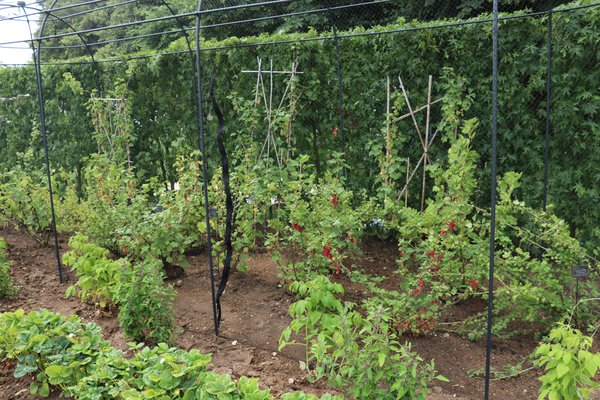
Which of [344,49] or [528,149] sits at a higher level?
[344,49]

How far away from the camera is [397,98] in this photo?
233 inches

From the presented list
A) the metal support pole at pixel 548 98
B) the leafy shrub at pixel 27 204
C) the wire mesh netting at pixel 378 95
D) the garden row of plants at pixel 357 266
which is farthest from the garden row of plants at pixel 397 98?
the leafy shrub at pixel 27 204

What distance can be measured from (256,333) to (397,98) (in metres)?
3.12

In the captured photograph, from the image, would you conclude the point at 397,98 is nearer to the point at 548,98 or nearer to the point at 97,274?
the point at 548,98

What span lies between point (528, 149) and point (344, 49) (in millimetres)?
2413

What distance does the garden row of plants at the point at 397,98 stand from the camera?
16.6 feet

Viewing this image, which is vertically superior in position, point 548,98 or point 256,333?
point 548,98

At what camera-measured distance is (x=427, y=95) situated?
19.5ft

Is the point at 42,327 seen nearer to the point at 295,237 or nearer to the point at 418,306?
the point at 295,237

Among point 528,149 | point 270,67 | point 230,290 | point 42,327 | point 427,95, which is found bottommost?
point 230,290

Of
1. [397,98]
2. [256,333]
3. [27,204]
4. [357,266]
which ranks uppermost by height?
[397,98]

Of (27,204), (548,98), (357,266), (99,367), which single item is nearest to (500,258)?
(357,266)

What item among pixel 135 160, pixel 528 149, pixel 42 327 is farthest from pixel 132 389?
pixel 135 160

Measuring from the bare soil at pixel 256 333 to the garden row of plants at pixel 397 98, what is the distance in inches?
58.2
